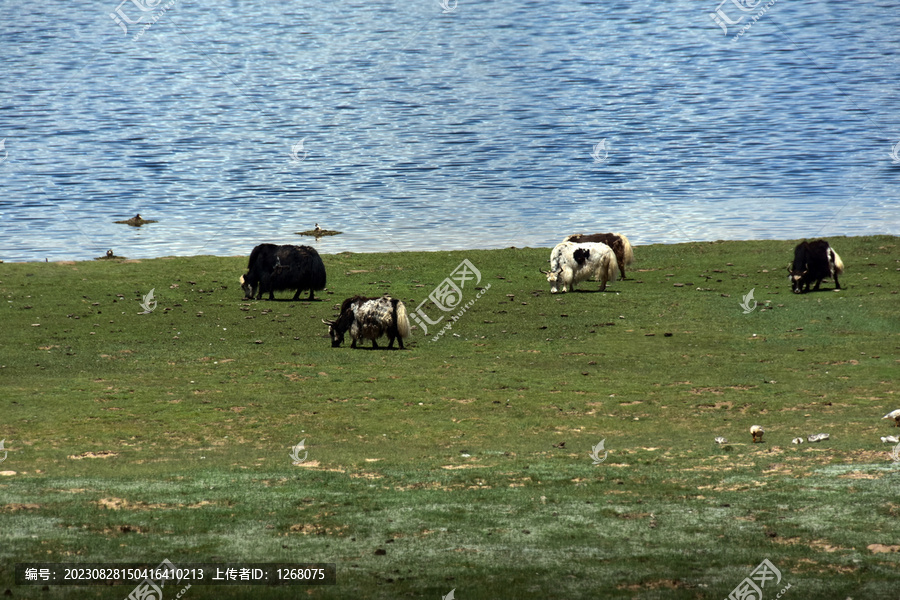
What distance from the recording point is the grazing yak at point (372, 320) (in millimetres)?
26828

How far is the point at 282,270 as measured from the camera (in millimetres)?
34375

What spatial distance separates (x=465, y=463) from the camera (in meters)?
16.0

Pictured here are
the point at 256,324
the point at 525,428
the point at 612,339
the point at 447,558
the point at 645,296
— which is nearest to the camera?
the point at 447,558

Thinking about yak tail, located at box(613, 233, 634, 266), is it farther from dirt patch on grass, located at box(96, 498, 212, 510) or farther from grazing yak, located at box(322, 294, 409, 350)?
dirt patch on grass, located at box(96, 498, 212, 510)

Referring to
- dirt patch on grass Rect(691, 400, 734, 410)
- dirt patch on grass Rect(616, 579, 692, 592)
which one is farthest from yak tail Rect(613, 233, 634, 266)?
dirt patch on grass Rect(616, 579, 692, 592)

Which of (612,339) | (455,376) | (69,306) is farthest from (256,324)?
(612,339)

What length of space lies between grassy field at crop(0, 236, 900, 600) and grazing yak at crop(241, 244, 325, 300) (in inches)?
48.5

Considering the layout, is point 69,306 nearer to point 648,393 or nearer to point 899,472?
point 648,393

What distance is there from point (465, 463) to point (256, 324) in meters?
15.4

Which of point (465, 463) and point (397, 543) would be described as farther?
point (465, 463)

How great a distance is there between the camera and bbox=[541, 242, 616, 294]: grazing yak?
35.9m

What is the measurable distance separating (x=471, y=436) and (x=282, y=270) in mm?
17785

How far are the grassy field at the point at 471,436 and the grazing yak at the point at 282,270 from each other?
1.23m

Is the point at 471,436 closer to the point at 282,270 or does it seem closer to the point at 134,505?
the point at 134,505
